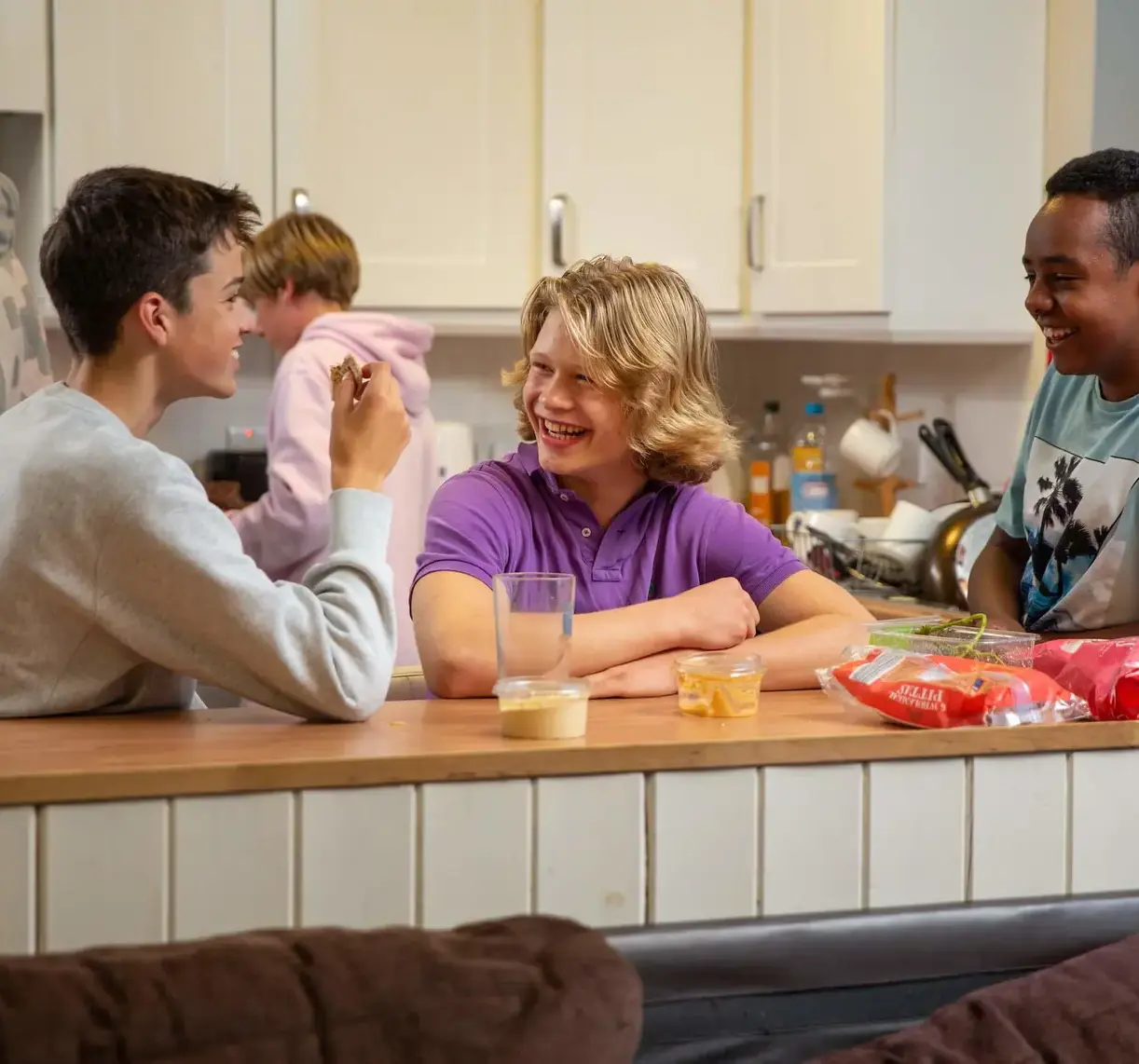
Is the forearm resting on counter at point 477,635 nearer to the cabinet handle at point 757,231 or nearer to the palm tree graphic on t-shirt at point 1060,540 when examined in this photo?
the palm tree graphic on t-shirt at point 1060,540

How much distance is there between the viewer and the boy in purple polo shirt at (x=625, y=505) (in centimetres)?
177

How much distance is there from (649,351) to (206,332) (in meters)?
0.52

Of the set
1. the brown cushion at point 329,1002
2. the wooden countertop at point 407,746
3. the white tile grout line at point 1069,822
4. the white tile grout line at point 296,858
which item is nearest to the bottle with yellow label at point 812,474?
the wooden countertop at point 407,746

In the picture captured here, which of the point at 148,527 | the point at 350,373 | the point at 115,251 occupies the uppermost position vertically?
the point at 115,251

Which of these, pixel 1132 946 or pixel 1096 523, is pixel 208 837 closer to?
pixel 1132 946

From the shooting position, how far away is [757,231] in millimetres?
3557

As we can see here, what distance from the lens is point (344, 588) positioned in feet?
4.73

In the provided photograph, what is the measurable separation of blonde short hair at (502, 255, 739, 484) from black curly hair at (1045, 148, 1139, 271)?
47cm

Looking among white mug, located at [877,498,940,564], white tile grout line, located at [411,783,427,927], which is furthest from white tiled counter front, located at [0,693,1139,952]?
white mug, located at [877,498,940,564]

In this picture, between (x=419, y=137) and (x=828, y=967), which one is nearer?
(x=828, y=967)

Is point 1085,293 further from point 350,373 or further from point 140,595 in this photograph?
point 140,595

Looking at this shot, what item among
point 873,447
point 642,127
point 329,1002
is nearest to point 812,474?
point 873,447

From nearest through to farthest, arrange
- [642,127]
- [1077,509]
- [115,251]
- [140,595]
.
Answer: [140,595] → [115,251] → [1077,509] → [642,127]

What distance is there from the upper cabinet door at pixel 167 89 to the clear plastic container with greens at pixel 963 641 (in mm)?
2260
